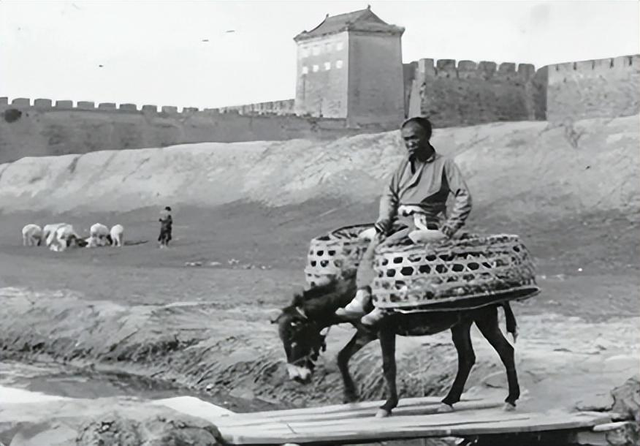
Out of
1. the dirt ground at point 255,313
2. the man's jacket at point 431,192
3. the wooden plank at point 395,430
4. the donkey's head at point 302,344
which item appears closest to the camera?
the wooden plank at point 395,430

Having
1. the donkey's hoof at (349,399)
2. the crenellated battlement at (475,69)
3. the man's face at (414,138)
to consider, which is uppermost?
the crenellated battlement at (475,69)

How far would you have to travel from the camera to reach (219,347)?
148 inches

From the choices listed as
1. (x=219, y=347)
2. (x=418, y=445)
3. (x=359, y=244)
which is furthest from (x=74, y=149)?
(x=418, y=445)

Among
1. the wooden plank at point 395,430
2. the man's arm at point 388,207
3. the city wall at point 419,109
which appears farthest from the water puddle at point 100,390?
the city wall at point 419,109

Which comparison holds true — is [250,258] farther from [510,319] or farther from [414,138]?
[510,319]

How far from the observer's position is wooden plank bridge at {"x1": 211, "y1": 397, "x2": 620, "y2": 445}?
10.6 ft

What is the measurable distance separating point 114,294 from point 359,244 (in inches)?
35.8

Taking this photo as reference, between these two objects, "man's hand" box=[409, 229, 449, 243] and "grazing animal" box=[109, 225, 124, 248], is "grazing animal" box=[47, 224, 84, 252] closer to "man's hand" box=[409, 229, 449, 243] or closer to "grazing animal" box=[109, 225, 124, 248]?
"grazing animal" box=[109, 225, 124, 248]

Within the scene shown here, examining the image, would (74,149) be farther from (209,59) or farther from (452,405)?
(452,405)

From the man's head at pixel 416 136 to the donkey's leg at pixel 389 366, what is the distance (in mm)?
557

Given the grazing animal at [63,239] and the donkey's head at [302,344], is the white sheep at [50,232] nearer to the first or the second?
the grazing animal at [63,239]

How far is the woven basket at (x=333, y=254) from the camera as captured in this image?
354 centimetres

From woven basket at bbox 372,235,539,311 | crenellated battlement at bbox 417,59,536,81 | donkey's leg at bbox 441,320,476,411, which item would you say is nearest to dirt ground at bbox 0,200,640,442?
donkey's leg at bbox 441,320,476,411

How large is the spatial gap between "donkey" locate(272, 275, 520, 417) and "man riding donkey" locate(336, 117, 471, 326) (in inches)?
2.6
